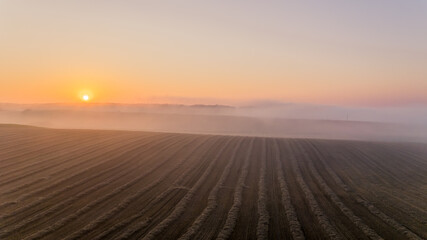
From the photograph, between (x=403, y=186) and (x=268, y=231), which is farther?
(x=403, y=186)

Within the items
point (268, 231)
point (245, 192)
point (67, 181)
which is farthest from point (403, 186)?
point (67, 181)

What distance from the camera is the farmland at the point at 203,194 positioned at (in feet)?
33.3

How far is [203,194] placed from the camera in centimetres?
1402

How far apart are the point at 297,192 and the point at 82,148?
659 inches

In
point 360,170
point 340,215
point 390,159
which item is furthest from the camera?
point 390,159

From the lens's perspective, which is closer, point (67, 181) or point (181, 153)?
point (67, 181)

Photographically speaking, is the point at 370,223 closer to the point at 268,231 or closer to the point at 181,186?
the point at 268,231

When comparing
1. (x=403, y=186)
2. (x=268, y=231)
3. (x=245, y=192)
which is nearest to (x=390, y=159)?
(x=403, y=186)

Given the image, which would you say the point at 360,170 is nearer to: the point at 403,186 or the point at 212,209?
the point at 403,186

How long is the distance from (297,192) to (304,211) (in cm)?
264

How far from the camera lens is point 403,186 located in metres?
17.3

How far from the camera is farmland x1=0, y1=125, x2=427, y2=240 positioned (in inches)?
400

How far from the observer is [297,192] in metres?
14.7

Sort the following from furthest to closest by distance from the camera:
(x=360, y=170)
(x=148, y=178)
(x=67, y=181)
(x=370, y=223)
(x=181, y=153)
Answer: (x=181, y=153) → (x=360, y=170) → (x=148, y=178) → (x=67, y=181) → (x=370, y=223)
